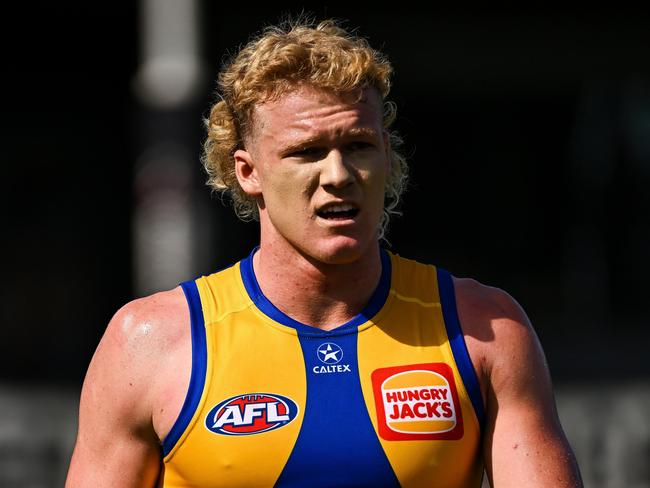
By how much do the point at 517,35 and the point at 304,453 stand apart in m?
13.6

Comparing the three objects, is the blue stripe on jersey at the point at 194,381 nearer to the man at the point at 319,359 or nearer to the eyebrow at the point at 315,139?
Answer: the man at the point at 319,359

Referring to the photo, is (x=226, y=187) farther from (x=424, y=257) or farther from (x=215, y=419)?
(x=424, y=257)

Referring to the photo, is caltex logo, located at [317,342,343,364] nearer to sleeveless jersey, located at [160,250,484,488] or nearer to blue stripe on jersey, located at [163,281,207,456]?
sleeveless jersey, located at [160,250,484,488]

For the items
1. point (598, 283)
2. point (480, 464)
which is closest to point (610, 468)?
point (480, 464)

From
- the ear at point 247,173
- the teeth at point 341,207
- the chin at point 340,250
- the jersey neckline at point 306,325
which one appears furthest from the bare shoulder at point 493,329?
the ear at point 247,173

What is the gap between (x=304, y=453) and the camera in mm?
3479

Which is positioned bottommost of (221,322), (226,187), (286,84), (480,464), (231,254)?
(231,254)

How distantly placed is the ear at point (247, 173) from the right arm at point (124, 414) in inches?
18.9

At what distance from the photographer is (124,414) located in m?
3.58

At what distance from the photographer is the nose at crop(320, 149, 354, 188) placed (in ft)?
11.5

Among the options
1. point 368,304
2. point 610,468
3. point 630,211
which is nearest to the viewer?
point 368,304

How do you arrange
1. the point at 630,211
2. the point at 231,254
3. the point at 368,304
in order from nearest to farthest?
the point at 368,304 < the point at 231,254 < the point at 630,211

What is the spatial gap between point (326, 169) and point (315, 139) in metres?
0.09

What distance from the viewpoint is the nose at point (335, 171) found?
3518 millimetres
